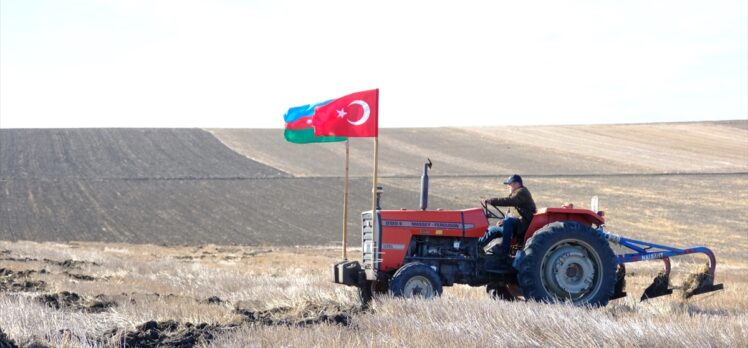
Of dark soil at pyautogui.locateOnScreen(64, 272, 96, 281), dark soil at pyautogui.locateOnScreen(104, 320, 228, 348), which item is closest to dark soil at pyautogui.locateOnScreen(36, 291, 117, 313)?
dark soil at pyautogui.locateOnScreen(104, 320, 228, 348)

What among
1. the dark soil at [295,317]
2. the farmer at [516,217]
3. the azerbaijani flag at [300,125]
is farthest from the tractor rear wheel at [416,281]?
the azerbaijani flag at [300,125]

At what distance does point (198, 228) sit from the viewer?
1416 inches

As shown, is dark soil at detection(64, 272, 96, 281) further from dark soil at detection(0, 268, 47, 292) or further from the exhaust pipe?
the exhaust pipe

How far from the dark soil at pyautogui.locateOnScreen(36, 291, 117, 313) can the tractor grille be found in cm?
314

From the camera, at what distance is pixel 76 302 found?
11.2 metres

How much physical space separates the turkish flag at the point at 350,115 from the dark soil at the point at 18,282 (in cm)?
461

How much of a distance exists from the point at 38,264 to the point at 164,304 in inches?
362

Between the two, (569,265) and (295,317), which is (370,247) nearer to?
(569,265)

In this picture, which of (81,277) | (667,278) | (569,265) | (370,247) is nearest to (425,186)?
(370,247)

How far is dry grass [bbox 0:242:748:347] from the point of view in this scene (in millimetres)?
7311

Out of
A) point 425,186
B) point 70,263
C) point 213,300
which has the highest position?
point 425,186

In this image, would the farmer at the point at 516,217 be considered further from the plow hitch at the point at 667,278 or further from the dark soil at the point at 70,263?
the dark soil at the point at 70,263

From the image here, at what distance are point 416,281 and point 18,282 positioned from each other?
249 inches

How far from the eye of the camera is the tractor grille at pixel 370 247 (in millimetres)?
12070
